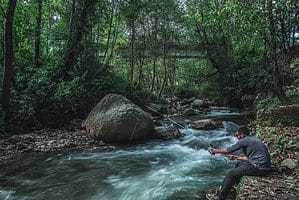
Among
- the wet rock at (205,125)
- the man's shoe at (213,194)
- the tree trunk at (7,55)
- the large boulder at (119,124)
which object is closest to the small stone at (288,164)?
the man's shoe at (213,194)

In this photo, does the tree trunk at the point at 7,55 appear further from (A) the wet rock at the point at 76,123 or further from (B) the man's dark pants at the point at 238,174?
(B) the man's dark pants at the point at 238,174

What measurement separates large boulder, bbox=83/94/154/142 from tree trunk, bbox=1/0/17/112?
3.08m

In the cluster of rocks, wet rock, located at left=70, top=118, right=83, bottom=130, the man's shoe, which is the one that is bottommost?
the man's shoe

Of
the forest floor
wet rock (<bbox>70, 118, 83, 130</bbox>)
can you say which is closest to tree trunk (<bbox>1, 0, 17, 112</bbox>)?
the forest floor

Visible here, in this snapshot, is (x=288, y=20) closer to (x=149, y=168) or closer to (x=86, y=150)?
(x=149, y=168)

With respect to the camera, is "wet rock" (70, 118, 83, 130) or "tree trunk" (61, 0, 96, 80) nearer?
"wet rock" (70, 118, 83, 130)

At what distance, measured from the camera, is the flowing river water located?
21.4 feet

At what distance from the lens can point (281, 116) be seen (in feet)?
29.1

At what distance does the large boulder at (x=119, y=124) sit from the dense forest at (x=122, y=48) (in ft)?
7.72

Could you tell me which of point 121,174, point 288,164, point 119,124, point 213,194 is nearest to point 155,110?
point 119,124

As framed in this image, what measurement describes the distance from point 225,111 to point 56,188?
14.6m

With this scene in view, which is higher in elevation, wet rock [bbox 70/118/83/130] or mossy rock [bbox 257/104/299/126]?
mossy rock [bbox 257/104/299/126]

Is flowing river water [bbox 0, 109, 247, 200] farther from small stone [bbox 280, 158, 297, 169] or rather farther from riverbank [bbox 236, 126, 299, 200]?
small stone [bbox 280, 158, 297, 169]

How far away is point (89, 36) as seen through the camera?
15203mm
